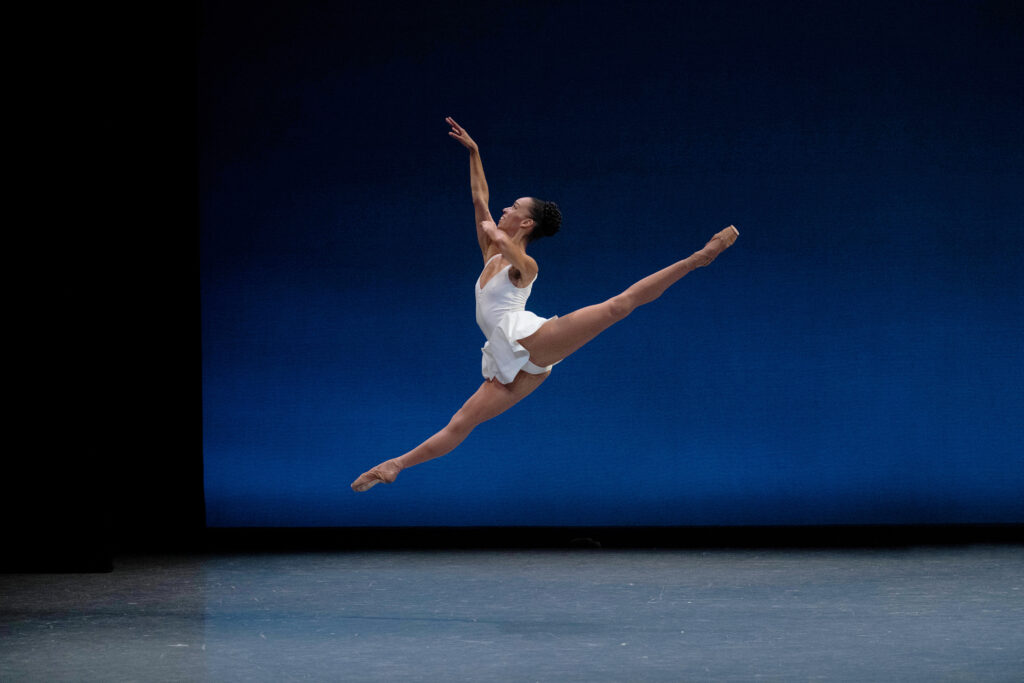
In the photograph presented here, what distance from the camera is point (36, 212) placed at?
20.9ft

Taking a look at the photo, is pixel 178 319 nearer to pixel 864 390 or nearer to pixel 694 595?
pixel 694 595

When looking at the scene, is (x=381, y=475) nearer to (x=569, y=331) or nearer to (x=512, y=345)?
(x=512, y=345)

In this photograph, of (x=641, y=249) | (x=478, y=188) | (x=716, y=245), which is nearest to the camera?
(x=716, y=245)

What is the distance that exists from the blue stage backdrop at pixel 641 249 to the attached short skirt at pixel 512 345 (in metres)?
2.02

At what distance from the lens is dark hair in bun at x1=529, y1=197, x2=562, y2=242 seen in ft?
15.5

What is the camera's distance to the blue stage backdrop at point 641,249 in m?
6.74

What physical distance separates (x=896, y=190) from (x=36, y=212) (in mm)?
4357

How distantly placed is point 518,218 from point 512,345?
0.46 metres

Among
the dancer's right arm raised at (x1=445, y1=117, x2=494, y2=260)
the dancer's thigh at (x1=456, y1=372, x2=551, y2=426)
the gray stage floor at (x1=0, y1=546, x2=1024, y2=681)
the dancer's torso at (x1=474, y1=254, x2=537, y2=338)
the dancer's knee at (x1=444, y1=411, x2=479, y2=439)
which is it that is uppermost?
the dancer's right arm raised at (x1=445, y1=117, x2=494, y2=260)

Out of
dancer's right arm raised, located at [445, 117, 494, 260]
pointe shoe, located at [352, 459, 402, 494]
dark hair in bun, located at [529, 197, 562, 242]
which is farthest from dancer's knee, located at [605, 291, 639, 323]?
pointe shoe, located at [352, 459, 402, 494]

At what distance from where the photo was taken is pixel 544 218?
4734 millimetres

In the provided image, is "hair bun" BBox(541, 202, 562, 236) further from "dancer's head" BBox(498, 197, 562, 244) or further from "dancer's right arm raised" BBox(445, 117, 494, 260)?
"dancer's right arm raised" BBox(445, 117, 494, 260)

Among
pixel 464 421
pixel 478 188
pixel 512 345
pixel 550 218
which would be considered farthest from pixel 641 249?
pixel 464 421

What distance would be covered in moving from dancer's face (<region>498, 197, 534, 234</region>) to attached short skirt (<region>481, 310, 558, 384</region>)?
314 millimetres
